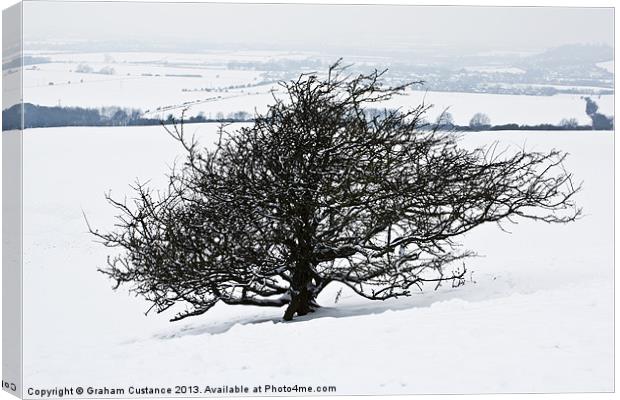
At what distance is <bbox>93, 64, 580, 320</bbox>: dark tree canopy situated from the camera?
1557cm

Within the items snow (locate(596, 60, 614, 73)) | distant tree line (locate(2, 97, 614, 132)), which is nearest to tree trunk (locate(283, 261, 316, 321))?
distant tree line (locate(2, 97, 614, 132))

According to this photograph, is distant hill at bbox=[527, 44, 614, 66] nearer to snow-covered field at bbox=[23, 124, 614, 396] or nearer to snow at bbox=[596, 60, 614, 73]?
snow at bbox=[596, 60, 614, 73]

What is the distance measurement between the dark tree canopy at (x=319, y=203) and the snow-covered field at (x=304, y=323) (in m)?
0.39

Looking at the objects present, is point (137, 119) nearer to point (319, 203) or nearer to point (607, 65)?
point (319, 203)

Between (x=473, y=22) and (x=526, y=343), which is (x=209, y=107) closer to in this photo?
(x=473, y=22)

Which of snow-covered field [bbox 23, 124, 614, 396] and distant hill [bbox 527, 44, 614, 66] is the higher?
distant hill [bbox 527, 44, 614, 66]

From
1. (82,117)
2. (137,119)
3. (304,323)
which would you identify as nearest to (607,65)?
(304,323)

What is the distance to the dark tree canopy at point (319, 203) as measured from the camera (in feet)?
51.1

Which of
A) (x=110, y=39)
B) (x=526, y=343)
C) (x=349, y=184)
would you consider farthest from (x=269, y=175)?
(x=526, y=343)

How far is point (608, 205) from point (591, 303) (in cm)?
130

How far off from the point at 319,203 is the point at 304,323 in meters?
1.77

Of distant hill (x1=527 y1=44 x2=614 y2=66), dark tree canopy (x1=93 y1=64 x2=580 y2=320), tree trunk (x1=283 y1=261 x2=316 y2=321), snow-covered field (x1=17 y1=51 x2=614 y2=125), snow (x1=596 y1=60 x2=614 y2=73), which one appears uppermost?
distant hill (x1=527 y1=44 x2=614 y2=66)

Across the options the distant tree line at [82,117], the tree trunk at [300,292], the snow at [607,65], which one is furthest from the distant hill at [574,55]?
the tree trunk at [300,292]

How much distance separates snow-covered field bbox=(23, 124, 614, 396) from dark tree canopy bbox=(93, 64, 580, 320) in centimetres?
39
